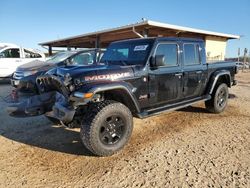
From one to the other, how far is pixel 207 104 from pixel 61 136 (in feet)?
12.5

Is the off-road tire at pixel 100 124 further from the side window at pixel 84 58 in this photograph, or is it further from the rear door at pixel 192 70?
the side window at pixel 84 58

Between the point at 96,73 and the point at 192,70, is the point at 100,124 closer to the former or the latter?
the point at 96,73

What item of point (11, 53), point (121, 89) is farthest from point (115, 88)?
point (11, 53)

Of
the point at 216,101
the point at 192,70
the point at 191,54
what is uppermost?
the point at 191,54

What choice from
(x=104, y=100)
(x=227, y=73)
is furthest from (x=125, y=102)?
(x=227, y=73)

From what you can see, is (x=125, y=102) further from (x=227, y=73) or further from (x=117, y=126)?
(x=227, y=73)

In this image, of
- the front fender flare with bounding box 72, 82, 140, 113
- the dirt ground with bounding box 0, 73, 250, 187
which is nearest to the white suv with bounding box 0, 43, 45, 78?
the dirt ground with bounding box 0, 73, 250, 187

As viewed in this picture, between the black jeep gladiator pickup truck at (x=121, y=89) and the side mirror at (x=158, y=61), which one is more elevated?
the side mirror at (x=158, y=61)

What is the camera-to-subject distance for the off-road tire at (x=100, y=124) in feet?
11.1

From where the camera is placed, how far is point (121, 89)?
12.3 feet

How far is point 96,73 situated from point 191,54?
265 centimetres

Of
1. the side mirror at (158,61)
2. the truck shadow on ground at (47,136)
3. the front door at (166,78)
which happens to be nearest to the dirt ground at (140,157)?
the truck shadow on ground at (47,136)

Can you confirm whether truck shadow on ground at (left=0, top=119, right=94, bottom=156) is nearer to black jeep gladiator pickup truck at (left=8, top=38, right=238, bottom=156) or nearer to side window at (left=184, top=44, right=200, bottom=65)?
black jeep gladiator pickup truck at (left=8, top=38, right=238, bottom=156)

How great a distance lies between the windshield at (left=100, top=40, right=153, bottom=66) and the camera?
4.38 metres
